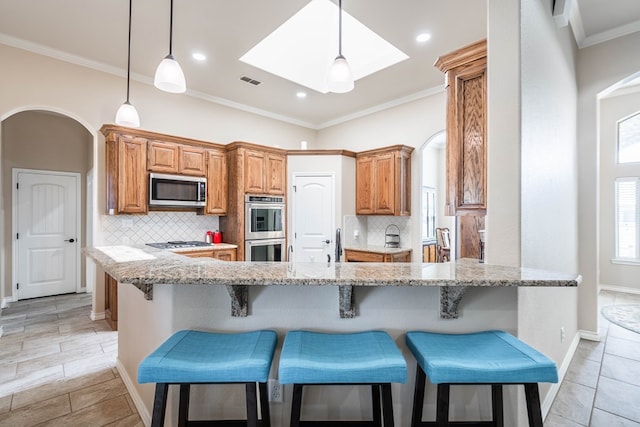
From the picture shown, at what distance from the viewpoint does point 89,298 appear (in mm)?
5035

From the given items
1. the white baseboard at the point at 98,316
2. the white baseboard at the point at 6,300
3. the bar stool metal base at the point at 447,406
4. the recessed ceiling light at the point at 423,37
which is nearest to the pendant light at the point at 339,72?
the recessed ceiling light at the point at 423,37

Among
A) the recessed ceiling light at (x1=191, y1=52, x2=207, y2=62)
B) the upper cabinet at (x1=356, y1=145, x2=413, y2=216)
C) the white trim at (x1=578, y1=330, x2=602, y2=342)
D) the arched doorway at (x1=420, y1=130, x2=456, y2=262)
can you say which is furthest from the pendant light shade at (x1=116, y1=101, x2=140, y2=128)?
the arched doorway at (x1=420, y1=130, x2=456, y2=262)

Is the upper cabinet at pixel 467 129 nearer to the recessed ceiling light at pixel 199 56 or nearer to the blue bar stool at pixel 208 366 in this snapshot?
the blue bar stool at pixel 208 366

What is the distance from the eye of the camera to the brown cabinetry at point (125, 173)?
12.3ft

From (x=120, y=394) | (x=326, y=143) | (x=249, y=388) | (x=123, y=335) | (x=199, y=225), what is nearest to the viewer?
(x=249, y=388)

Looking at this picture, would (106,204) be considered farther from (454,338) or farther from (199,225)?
(454,338)

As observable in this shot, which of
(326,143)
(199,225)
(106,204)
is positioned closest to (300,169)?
(326,143)

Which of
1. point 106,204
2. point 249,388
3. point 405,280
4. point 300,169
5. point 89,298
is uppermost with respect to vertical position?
point 300,169

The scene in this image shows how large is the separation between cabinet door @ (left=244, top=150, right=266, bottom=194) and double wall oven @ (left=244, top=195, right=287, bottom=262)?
0.41ft

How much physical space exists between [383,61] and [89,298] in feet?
18.7

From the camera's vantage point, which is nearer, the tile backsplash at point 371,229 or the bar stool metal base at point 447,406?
the bar stool metal base at point 447,406

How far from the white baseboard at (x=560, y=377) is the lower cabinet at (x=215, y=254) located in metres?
3.64

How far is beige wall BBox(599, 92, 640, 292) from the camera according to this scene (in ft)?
17.3

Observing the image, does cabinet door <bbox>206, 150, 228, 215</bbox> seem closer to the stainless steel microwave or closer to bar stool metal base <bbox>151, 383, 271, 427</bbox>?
A: the stainless steel microwave
